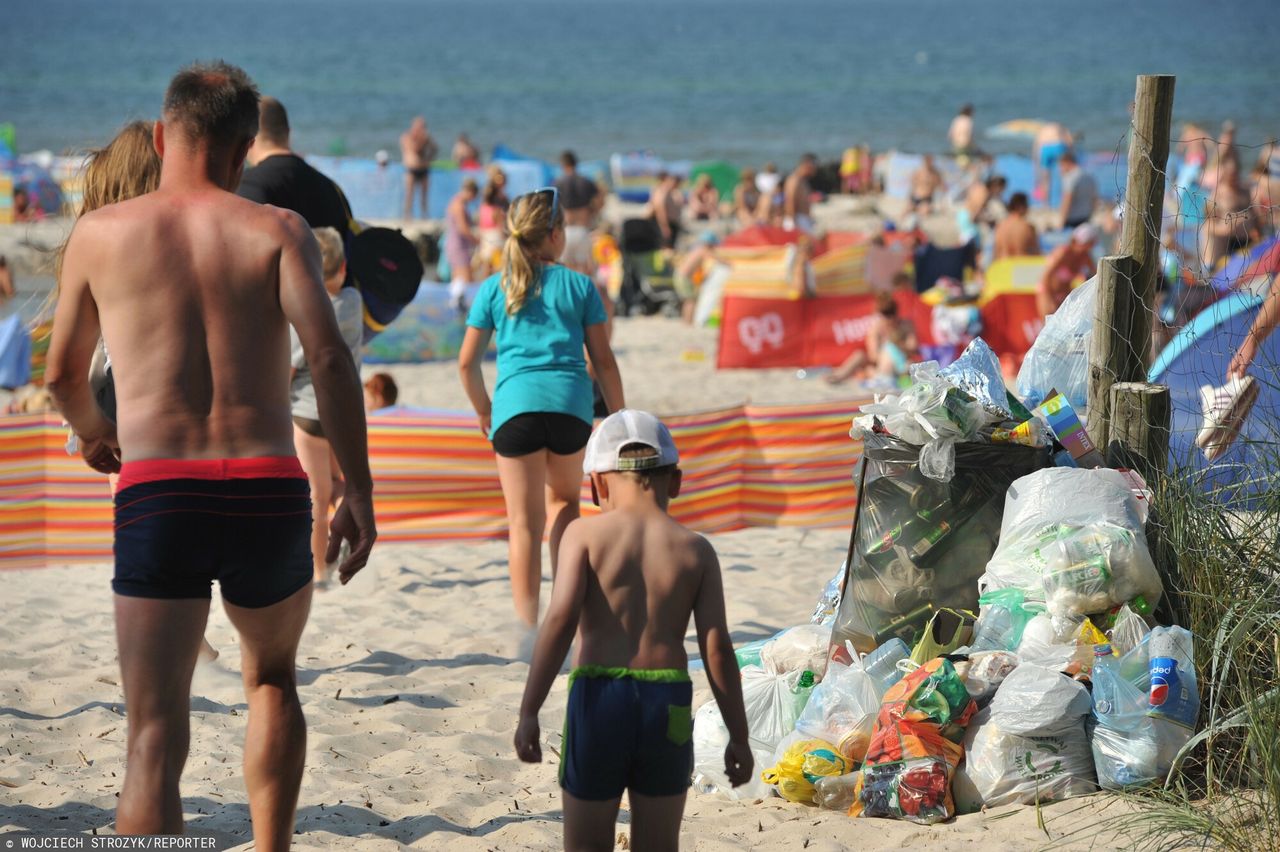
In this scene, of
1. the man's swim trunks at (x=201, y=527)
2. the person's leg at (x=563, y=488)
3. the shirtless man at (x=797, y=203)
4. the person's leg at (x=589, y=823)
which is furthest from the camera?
the shirtless man at (x=797, y=203)

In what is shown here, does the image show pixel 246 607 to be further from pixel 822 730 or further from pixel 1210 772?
pixel 1210 772

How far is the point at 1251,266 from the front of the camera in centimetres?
745

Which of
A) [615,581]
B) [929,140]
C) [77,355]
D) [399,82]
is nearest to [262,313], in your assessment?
[77,355]

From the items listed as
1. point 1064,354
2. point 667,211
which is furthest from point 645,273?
point 1064,354

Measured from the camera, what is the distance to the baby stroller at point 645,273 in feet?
48.5

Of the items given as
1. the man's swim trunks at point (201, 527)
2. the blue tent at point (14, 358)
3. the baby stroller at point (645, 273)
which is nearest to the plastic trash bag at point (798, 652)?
the man's swim trunks at point (201, 527)

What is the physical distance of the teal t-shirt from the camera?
15.9ft

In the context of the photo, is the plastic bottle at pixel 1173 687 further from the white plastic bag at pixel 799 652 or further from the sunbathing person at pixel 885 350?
the sunbathing person at pixel 885 350

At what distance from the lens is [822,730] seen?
3732 mm

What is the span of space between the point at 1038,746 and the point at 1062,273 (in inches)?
326

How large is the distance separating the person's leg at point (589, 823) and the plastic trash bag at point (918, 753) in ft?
3.24

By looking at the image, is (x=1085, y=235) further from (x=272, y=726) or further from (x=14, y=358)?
(x=272, y=726)

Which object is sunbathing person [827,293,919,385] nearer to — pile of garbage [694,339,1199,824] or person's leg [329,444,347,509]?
person's leg [329,444,347,509]

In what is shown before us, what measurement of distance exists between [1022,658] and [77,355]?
2580 millimetres
